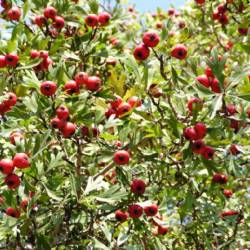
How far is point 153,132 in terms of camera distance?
3.32 meters

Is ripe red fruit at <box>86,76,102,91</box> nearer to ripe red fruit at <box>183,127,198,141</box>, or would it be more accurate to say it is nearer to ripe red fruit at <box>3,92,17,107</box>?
ripe red fruit at <box>3,92,17,107</box>

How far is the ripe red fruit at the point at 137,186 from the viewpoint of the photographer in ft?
11.4

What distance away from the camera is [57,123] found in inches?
126

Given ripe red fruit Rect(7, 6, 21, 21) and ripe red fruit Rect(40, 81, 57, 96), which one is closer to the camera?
ripe red fruit Rect(40, 81, 57, 96)

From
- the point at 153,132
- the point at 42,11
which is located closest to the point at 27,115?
the point at 153,132

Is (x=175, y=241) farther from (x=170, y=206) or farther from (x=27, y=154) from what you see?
(x=27, y=154)

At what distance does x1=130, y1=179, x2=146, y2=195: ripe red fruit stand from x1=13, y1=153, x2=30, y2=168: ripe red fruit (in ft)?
2.75

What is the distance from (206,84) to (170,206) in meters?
3.10

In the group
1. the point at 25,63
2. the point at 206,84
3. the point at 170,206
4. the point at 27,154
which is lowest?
the point at 170,206

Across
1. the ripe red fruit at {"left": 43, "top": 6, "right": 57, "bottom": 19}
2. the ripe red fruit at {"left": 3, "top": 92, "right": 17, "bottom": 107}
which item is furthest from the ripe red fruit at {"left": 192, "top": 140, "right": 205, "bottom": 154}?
the ripe red fruit at {"left": 43, "top": 6, "right": 57, "bottom": 19}

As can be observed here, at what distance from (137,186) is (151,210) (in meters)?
0.28

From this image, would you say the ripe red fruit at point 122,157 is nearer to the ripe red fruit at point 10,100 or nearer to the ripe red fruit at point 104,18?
the ripe red fruit at point 10,100

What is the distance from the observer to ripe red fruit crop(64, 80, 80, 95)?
11.5 feet

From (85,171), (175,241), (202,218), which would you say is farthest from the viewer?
(175,241)
